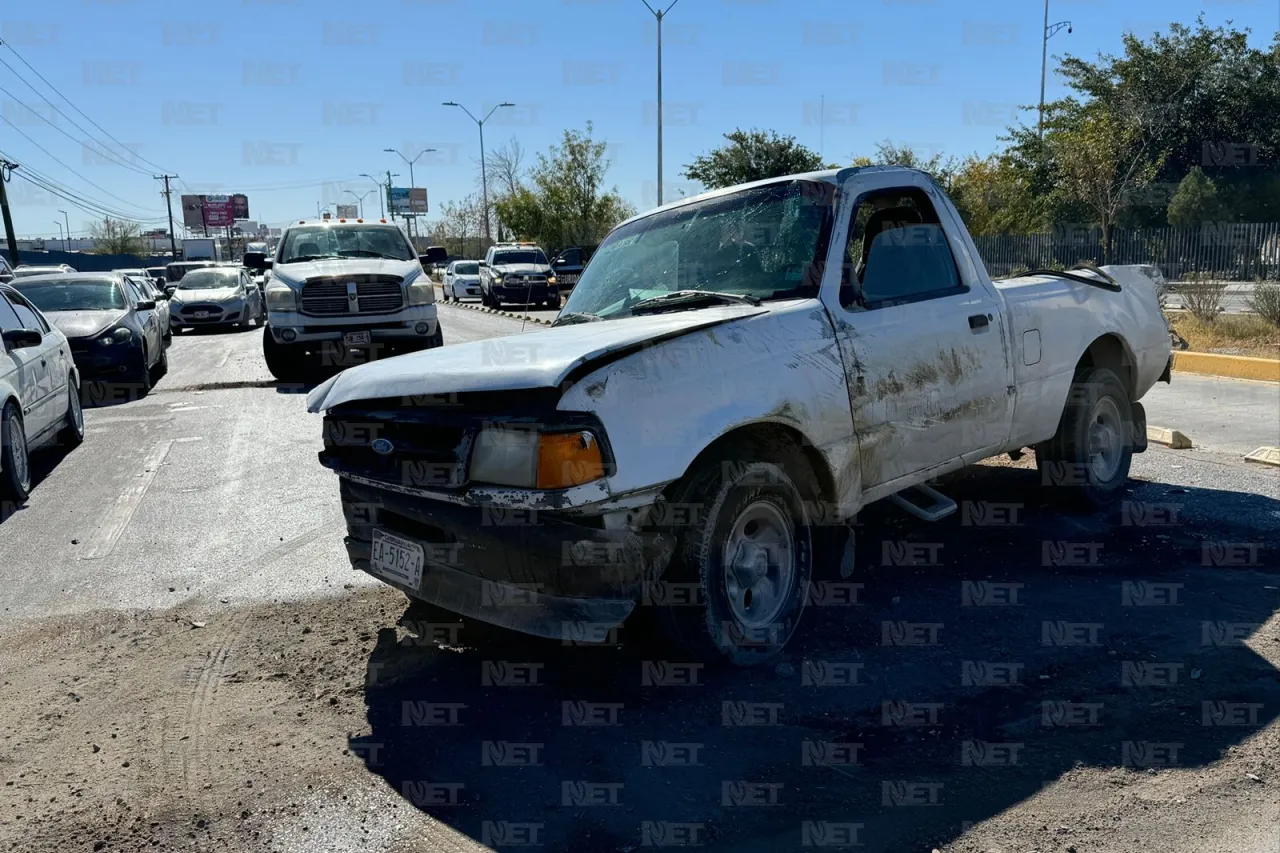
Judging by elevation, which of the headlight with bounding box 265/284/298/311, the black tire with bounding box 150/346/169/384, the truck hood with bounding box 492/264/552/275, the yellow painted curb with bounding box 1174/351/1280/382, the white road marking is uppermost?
the truck hood with bounding box 492/264/552/275

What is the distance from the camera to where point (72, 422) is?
30.8ft

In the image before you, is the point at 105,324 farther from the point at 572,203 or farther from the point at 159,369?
the point at 572,203

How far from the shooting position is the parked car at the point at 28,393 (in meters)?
7.46

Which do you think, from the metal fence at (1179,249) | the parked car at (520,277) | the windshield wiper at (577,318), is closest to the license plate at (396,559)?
the windshield wiper at (577,318)

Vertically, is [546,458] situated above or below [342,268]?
below

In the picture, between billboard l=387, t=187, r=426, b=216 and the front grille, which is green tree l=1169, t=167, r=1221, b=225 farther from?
billboard l=387, t=187, r=426, b=216

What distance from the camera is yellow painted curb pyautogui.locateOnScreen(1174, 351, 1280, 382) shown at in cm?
1116

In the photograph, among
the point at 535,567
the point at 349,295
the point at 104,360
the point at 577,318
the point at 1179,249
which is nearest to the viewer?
the point at 535,567

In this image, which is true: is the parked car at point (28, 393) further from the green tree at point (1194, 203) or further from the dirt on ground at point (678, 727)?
the green tree at point (1194, 203)

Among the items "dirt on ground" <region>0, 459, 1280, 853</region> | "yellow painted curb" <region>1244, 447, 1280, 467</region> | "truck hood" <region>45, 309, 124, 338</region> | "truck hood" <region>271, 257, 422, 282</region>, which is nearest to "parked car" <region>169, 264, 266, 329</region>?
"truck hood" <region>45, 309, 124, 338</region>

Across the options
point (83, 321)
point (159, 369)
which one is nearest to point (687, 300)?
point (83, 321)

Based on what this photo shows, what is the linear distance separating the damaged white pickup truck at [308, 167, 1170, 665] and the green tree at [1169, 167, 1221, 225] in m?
42.4

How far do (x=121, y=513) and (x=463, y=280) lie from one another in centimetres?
3089

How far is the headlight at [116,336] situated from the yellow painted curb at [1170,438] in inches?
451
